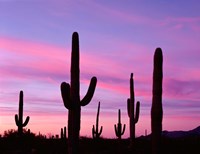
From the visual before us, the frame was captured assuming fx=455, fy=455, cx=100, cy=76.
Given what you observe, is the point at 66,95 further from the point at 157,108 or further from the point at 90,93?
the point at 157,108

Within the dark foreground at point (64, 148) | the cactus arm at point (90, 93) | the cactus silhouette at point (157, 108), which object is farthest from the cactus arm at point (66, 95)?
the dark foreground at point (64, 148)

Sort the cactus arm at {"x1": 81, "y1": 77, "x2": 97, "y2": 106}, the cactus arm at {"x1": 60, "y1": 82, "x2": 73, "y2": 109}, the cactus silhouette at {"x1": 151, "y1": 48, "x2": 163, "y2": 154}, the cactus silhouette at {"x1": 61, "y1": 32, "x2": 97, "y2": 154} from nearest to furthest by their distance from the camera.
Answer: the cactus arm at {"x1": 60, "y1": 82, "x2": 73, "y2": 109} → the cactus silhouette at {"x1": 61, "y1": 32, "x2": 97, "y2": 154} → the cactus silhouette at {"x1": 151, "y1": 48, "x2": 163, "y2": 154} → the cactus arm at {"x1": 81, "y1": 77, "x2": 97, "y2": 106}

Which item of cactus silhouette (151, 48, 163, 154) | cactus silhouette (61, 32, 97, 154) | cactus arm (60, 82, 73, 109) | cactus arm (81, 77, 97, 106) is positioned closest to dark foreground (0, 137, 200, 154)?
cactus silhouette (151, 48, 163, 154)

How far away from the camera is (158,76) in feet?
47.2

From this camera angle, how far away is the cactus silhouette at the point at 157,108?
14141 mm

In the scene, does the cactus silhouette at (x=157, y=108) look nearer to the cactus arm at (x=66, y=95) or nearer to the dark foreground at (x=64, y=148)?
the cactus arm at (x=66, y=95)

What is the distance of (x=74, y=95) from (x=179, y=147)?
12.2 m

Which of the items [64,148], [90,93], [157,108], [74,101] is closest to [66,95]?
[74,101]

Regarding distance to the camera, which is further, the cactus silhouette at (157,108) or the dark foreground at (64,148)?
the dark foreground at (64,148)

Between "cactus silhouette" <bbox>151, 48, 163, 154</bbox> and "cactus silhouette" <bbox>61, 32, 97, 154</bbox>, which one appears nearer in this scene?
"cactus silhouette" <bbox>61, 32, 97, 154</bbox>

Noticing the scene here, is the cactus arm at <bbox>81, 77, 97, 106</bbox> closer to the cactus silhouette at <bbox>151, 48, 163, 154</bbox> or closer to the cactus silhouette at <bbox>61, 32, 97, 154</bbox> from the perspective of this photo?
the cactus silhouette at <bbox>61, 32, 97, 154</bbox>

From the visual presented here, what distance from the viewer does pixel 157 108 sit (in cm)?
1423

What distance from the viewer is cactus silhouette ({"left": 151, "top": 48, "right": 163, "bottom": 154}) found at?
14141 millimetres

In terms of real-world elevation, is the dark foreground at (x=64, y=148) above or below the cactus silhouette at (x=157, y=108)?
below
